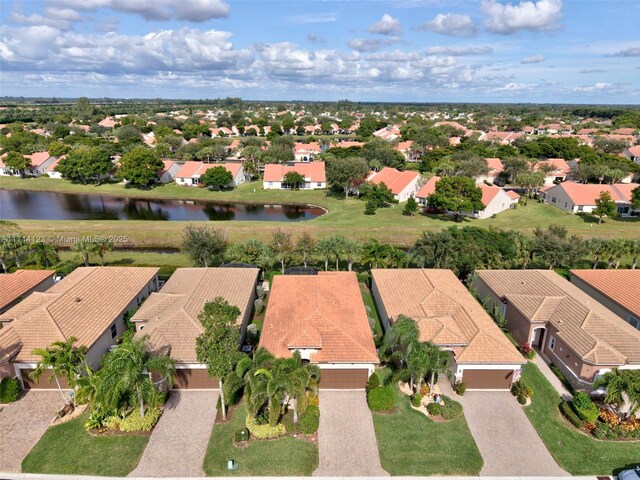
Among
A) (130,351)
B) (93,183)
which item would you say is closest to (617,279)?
(130,351)

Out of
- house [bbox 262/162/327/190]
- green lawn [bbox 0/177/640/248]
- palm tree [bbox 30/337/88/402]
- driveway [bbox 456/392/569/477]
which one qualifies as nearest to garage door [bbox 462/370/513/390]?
driveway [bbox 456/392/569/477]

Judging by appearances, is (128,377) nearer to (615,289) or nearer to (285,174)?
(615,289)

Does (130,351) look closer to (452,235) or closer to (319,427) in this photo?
(319,427)

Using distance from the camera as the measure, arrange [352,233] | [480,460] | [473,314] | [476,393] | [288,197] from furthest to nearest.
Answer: [288,197]
[352,233]
[473,314]
[476,393]
[480,460]

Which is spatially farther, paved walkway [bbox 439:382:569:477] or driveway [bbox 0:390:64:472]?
driveway [bbox 0:390:64:472]

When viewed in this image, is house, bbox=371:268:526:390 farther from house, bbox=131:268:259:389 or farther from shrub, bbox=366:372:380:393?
house, bbox=131:268:259:389

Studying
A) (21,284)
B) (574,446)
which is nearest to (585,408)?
(574,446)
